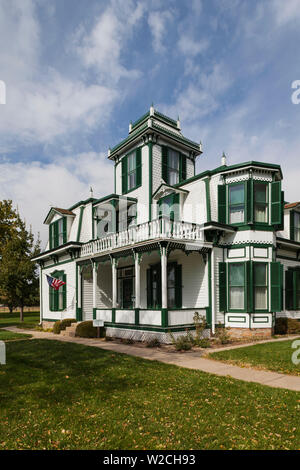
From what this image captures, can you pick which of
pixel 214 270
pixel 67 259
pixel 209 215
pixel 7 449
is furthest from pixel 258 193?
pixel 7 449

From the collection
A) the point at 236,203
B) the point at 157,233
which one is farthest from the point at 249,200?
the point at 157,233

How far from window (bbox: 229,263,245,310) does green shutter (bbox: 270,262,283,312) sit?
4.38ft

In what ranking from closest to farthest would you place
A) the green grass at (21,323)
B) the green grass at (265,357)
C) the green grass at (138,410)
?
the green grass at (138,410) < the green grass at (265,357) < the green grass at (21,323)

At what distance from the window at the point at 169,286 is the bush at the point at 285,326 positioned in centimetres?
471

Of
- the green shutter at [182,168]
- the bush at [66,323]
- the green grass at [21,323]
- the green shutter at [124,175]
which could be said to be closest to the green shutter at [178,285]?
the bush at [66,323]

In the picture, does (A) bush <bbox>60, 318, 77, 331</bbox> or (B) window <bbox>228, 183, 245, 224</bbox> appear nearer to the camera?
(B) window <bbox>228, 183, 245, 224</bbox>

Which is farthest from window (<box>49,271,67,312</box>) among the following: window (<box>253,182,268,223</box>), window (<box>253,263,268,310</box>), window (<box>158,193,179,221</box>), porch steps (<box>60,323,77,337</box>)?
→ window (<box>253,182,268,223</box>)

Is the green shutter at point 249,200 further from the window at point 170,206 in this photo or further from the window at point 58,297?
the window at point 58,297

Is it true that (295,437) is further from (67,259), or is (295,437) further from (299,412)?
(67,259)

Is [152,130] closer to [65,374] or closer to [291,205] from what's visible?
[291,205]

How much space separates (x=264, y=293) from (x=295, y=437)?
37.0 feet

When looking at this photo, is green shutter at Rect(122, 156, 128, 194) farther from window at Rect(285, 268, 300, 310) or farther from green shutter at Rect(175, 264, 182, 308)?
window at Rect(285, 268, 300, 310)

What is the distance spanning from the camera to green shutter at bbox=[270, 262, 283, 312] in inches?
599

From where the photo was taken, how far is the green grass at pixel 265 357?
910 centimetres
